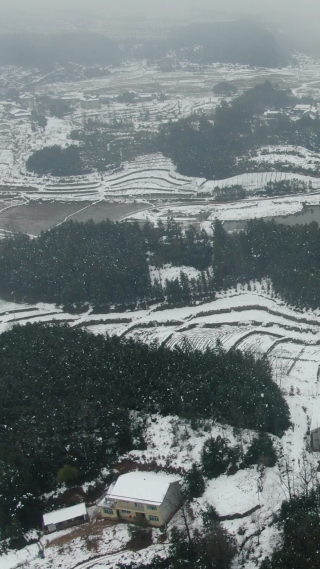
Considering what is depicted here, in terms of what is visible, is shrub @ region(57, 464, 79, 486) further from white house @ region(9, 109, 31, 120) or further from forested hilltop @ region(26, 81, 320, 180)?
white house @ region(9, 109, 31, 120)

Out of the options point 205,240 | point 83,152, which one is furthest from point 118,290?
point 83,152

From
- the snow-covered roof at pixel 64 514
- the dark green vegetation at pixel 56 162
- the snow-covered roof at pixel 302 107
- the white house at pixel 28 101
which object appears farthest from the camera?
the white house at pixel 28 101

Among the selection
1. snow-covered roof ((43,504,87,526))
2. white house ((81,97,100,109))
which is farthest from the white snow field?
white house ((81,97,100,109))

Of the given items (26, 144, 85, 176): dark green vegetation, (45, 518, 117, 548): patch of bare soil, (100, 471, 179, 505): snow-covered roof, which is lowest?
(45, 518, 117, 548): patch of bare soil

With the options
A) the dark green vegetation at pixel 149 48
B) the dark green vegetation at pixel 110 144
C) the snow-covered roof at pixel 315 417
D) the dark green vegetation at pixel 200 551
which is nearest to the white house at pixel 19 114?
the dark green vegetation at pixel 110 144

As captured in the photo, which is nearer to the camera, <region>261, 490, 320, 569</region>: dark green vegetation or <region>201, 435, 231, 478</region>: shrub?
<region>261, 490, 320, 569</region>: dark green vegetation

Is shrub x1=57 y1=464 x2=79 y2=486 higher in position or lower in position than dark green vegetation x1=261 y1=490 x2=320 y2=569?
higher

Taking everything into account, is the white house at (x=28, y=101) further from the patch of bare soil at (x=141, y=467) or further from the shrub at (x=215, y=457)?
the shrub at (x=215, y=457)
